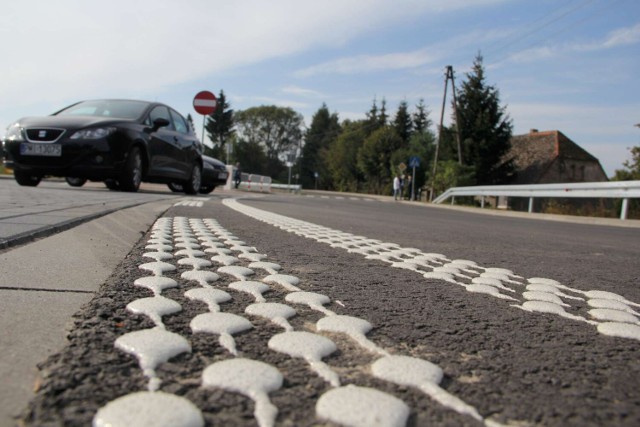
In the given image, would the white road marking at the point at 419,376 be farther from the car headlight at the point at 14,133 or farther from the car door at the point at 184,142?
the car door at the point at 184,142

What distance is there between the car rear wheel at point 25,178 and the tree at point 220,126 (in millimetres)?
71331

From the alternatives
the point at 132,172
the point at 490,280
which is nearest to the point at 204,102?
the point at 132,172

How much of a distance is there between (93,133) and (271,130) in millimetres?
78220

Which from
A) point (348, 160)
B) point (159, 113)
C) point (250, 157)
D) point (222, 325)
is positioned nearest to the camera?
point (222, 325)

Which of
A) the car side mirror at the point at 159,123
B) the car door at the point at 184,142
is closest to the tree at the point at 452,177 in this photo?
the car door at the point at 184,142

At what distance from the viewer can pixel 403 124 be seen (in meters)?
53.2

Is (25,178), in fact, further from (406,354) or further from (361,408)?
(361,408)

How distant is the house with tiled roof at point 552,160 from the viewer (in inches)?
1580

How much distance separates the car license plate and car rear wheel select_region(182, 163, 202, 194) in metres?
3.08

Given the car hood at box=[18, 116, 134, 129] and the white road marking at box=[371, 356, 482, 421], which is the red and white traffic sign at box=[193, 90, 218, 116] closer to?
the car hood at box=[18, 116, 134, 129]

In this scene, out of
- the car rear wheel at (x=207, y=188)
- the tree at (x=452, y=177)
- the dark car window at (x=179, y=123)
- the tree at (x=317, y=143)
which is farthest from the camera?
the tree at (x=317, y=143)

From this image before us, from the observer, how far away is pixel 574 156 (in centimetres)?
4191

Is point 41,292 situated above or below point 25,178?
below

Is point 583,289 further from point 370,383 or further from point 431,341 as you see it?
point 370,383
